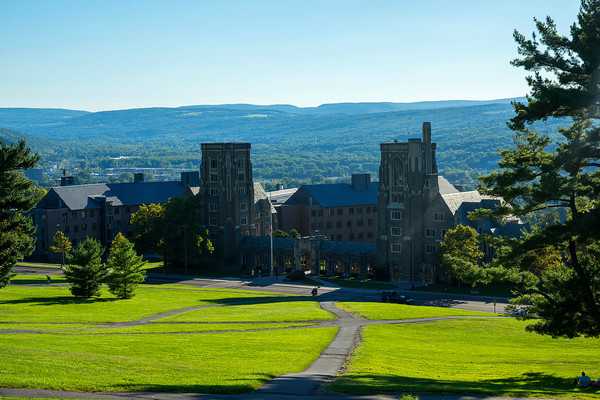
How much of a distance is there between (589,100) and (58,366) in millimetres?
27134

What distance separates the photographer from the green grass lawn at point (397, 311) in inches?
2906

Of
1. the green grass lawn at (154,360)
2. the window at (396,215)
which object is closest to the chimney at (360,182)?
the window at (396,215)

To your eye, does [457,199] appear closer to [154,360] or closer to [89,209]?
[89,209]

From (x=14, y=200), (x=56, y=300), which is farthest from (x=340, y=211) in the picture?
(x=14, y=200)

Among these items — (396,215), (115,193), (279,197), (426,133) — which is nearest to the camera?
(426,133)

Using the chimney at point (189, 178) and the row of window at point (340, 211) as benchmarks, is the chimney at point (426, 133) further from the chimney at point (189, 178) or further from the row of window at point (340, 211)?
the chimney at point (189, 178)

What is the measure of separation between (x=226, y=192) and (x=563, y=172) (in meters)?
88.3

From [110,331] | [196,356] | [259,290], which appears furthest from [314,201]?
[196,356]

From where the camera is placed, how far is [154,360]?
42.0 metres

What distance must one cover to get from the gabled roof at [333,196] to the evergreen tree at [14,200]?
273 feet

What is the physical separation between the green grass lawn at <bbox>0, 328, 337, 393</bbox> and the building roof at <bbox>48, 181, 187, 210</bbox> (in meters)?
94.9

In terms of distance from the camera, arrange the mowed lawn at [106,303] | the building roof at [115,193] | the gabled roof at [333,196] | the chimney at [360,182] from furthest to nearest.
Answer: the chimney at [360,182]
the gabled roof at [333,196]
the building roof at [115,193]
the mowed lawn at [106,303]

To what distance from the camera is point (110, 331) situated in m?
57.2

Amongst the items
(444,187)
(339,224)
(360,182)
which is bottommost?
(339,224)
